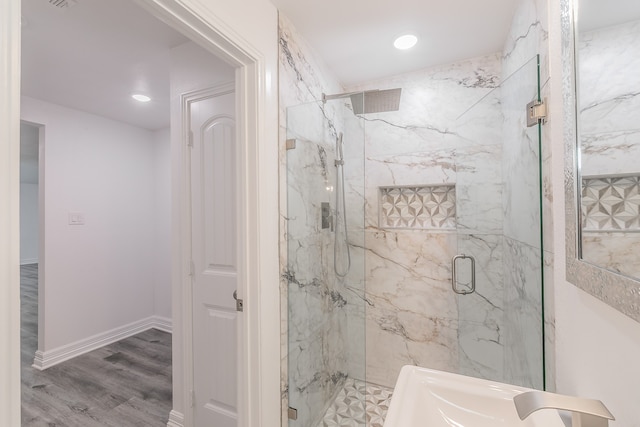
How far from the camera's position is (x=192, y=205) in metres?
1.96

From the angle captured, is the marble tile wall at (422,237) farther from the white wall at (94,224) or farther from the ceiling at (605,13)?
the white wall at (94,224)

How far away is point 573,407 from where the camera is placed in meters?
0.59

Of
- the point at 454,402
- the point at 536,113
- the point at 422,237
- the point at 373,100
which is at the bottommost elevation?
the point at 454,402

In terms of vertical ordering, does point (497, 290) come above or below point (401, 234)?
below

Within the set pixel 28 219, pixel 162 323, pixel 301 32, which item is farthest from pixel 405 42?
pixel 28 219

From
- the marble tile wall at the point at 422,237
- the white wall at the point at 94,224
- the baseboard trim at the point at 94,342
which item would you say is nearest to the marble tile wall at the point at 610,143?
the marble tile wall at the point at 422,237

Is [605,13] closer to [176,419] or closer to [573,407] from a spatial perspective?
[573,407]

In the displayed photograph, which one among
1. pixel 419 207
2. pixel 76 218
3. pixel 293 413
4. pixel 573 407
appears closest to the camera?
pixel 573 407

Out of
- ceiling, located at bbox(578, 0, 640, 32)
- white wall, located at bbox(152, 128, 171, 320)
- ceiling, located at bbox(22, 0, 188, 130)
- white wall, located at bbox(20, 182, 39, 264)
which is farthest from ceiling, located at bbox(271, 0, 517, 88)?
white wall, located at bbox(20, 182, 39, 264)

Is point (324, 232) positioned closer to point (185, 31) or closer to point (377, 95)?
point (377, 95)

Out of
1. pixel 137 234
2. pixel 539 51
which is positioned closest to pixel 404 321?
pixel 539 51

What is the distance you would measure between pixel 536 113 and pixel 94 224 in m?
3.93

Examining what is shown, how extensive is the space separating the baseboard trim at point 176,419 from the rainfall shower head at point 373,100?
2339mm

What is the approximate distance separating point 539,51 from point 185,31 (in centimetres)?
146
